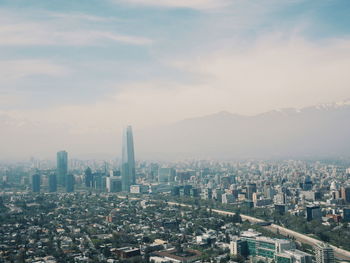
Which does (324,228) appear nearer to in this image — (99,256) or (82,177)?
(99,256)

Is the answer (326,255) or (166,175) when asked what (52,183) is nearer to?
(166,175)

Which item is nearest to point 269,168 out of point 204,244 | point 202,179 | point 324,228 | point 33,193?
point 202,179

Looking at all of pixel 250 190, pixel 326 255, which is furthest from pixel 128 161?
pixel 326 255

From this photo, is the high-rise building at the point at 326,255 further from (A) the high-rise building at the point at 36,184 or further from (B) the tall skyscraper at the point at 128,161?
(A) the high-rise building at the point at 36,184

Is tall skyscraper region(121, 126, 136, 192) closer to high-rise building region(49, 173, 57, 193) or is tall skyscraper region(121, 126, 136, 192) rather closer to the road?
high-rise building region(49, 173, 57, 193)

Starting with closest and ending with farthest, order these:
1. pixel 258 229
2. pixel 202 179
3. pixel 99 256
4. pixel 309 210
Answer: pixel 99 256, pixel 258 229, pixel 309 210, pixel 202 179

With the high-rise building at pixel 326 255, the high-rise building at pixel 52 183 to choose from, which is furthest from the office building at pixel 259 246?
the high-rise building at pixel 52 183
